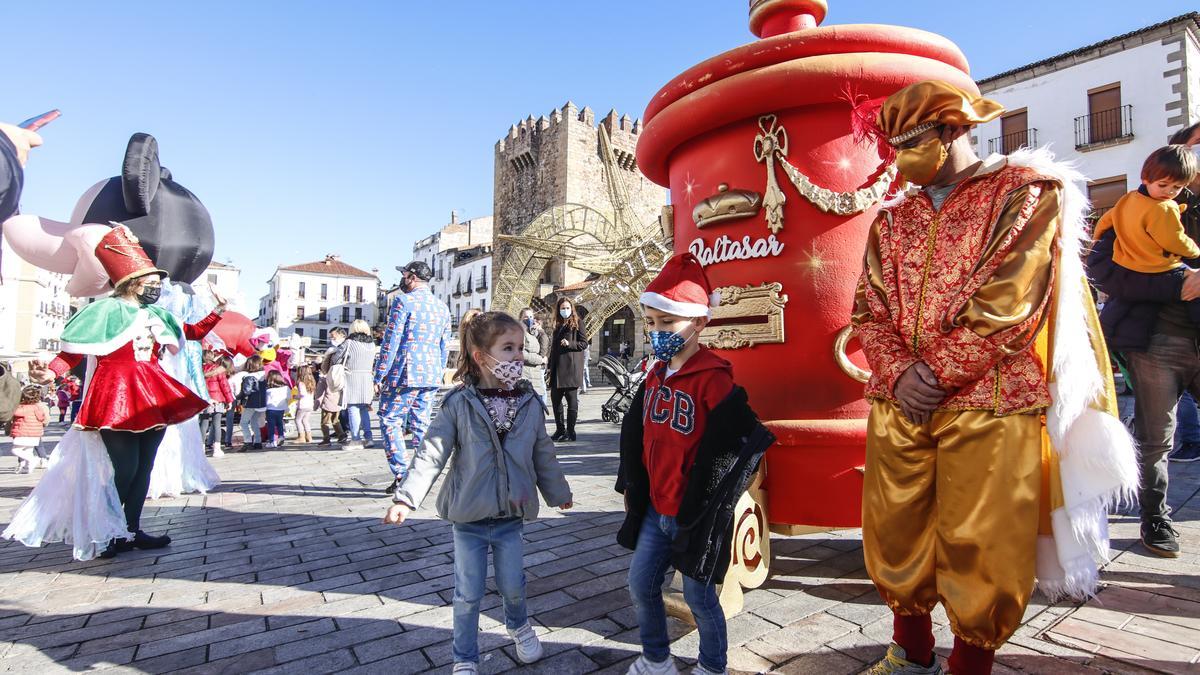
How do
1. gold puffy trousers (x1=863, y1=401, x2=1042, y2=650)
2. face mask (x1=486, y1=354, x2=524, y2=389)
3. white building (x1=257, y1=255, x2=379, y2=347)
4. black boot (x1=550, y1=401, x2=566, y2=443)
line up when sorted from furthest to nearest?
white building (x1=257, y1=255, x2=379, y2=347) < black boot (x1=550, y1=401, x2=566, y2=443) < face mask (x1=486, y1=354, x2=524, y2=389) < gold puffy trousers (x1=863, y1=401, x2=1042, y2=650)

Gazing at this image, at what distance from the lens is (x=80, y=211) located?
215 inches

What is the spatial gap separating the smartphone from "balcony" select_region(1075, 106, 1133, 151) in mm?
→ 26010

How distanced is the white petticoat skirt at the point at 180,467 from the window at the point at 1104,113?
25838 mm

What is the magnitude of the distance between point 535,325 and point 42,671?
7267 mm

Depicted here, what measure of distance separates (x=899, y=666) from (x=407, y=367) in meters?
4.27

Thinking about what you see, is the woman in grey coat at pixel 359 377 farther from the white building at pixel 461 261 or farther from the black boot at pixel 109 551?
the white building at pixel 461 261

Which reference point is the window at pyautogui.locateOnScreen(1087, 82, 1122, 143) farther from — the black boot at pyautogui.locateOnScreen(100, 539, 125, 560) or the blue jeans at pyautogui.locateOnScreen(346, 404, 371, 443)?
the black boot at pyautogui.locateOnScreen(100, 539, 125, 560)

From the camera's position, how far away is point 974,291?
1763mm

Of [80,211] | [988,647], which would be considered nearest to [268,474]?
[80,211]

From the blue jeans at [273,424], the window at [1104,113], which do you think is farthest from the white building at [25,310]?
the window at [1104,113]

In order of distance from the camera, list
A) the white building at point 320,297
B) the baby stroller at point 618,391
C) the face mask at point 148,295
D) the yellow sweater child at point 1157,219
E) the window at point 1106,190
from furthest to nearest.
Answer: the white building at point 320,297, the window at point 1106,190, the baby stroller at point 618,391, the face mask at point 148,295, the yellow sweater child at point 1157,219

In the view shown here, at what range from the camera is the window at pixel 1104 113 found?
20312 millimetres

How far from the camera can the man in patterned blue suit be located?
17.2ft

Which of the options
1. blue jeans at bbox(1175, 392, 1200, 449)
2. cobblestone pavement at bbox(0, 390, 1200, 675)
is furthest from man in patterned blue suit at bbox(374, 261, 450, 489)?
blue jeans at bbox(1175, 392, 1200, 449)
